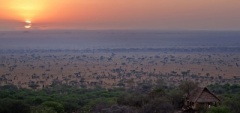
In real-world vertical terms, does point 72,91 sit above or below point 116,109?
below

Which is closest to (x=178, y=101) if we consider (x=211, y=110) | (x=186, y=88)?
(x=186, y=88)

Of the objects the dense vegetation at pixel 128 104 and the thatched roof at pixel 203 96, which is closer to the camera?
the dense vegetation at pixel 128 104

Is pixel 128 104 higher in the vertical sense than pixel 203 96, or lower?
lower

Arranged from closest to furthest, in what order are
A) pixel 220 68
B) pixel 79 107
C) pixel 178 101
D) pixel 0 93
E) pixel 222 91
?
pixel 178 101 → pixel 79 107 → pixel 0 93 → pixel 222 91 → pixel 220 68

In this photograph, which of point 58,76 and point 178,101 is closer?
point 178,101

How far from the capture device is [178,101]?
107ft

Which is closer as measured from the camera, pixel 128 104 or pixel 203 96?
pixel 203 96

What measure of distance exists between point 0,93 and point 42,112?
19.5 m

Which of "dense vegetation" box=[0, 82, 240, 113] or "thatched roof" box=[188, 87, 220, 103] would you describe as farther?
"thatched roof" box=[188, 87, 220, 103]

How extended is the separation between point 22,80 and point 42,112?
5159cm

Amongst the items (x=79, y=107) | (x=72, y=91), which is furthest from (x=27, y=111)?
(x=72, y=91)

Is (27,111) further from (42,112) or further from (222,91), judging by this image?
(222,91)

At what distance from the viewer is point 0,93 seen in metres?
41.1

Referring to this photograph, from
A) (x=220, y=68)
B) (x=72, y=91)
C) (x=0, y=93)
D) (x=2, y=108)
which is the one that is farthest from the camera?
(x=220, y=68)
